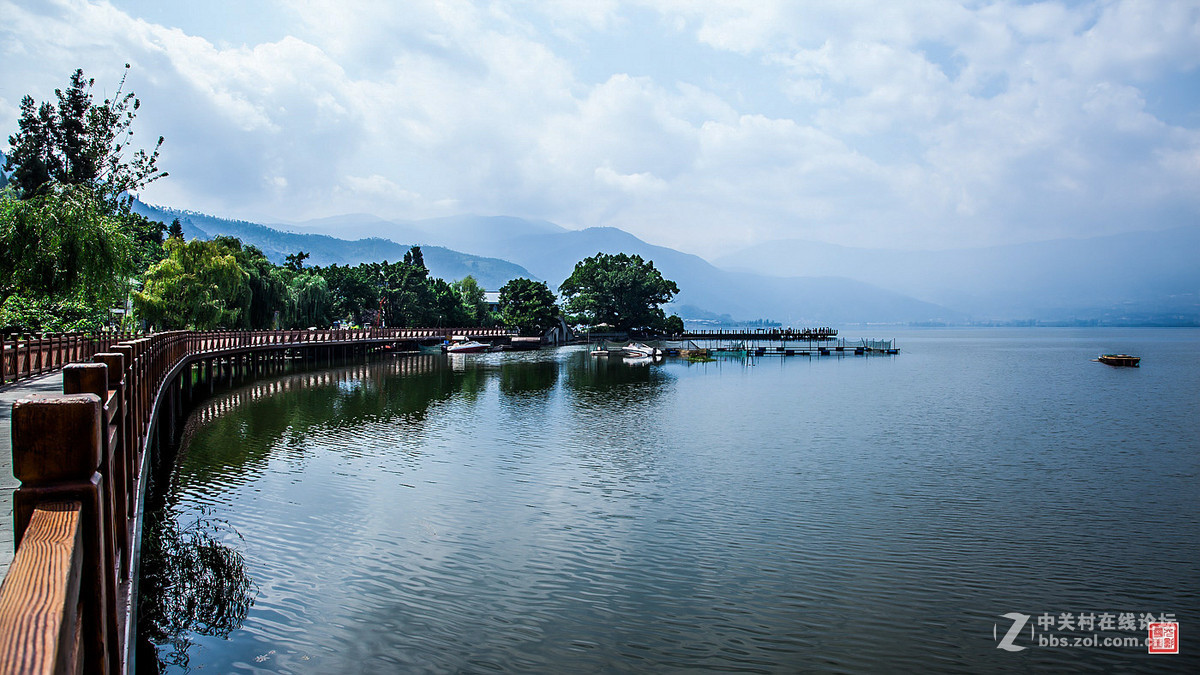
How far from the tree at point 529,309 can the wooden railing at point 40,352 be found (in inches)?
2773

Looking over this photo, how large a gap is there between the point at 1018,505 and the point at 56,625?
17264 mm

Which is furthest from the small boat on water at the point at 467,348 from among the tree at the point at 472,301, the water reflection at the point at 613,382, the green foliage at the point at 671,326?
the green foliage at the point at 671,326

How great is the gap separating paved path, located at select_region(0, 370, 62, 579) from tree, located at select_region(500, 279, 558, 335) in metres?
74.6

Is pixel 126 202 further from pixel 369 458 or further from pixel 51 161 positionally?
pixel 369 458

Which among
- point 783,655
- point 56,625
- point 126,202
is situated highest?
point 126,202

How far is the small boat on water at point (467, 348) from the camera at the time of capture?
75.6 metres

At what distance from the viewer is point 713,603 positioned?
34.8ft

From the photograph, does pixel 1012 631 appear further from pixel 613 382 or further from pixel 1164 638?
pixel 613 382

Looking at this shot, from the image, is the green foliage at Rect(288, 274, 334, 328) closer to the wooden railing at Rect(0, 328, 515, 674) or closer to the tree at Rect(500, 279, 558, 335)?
the tree at Rect(500, 279, 558, 335)

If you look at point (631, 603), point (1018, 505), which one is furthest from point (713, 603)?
point (1018, 505)

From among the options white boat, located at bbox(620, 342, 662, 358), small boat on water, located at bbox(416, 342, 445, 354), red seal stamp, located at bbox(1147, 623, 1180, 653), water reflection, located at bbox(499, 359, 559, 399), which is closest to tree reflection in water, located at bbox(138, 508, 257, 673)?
red seal stamp, located at bbox(1147, 623, 1180, 653)

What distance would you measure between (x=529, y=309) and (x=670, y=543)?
8378cm

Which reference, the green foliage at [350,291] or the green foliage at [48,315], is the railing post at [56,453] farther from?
the green foliage at [350,291]

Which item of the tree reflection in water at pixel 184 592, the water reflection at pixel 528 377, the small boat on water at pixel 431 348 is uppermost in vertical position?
the small boat on water at pixel 431 348
